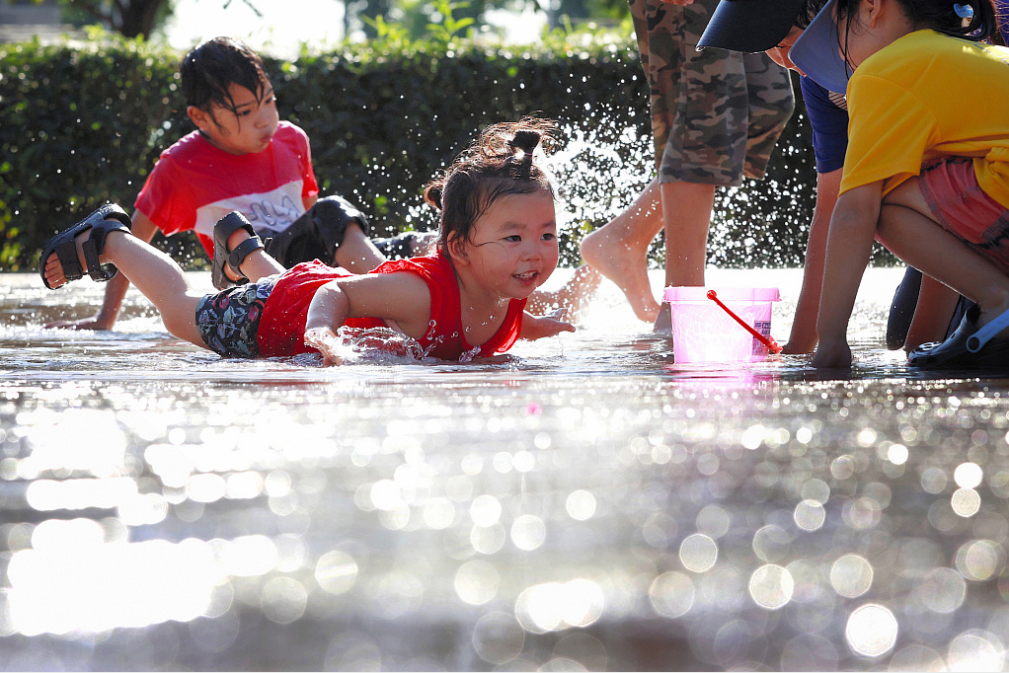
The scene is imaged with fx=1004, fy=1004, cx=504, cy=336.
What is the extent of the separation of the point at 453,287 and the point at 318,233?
1102 mm

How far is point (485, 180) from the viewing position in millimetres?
2836

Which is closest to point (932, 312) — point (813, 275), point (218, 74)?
point (813, 275)

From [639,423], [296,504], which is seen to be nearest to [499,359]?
[639,423]

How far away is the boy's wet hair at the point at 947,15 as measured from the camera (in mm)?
2236

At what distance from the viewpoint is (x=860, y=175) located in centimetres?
213

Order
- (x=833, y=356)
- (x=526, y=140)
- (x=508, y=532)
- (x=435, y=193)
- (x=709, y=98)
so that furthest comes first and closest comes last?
(x=709, y=98), (x=435, y=193), (x=526, y=140), (x=833, y=356), (x=508, y=532)

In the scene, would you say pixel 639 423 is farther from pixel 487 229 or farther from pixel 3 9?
pixel 3 9

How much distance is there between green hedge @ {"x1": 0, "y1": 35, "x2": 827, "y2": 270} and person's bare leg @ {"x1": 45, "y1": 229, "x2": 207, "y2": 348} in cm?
443

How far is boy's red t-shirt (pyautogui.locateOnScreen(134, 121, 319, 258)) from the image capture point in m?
4.11

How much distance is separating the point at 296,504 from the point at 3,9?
4250 cm

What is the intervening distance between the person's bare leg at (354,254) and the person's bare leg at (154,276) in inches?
22.9

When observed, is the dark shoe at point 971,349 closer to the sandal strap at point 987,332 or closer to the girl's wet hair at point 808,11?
the sandal strap at point 987,332

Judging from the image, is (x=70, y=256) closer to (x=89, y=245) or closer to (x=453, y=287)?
(x=89, y=245)

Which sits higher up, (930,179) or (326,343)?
(930,179)
